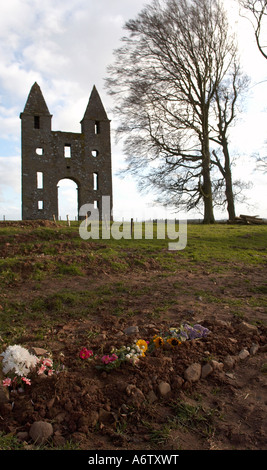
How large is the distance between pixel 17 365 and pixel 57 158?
106 feet

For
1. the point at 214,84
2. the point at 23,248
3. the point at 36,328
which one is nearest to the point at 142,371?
the point at 36,328

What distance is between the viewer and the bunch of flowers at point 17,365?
3.81 m

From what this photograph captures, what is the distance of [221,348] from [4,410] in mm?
2751

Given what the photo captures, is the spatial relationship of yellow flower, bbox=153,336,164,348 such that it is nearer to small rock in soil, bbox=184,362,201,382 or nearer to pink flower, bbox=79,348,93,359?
small rock in soil, bbox=184,362,201,382

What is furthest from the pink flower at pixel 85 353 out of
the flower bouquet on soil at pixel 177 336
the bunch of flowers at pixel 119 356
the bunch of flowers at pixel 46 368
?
the flower bouquet on soil at pixel 177 336

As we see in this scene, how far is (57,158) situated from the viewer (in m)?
34.2

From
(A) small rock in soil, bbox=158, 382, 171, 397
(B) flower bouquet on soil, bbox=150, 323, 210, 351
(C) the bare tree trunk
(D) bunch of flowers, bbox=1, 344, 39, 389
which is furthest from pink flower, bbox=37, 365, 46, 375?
(C) the bare tree trunk

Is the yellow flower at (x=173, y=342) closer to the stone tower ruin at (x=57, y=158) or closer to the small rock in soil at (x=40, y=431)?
the small rock in soil at (x=40, y=431)

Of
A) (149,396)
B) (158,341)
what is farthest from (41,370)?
(158,341)

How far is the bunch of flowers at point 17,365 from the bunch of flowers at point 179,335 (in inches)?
63.5

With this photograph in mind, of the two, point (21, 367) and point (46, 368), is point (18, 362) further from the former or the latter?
point (46, 368)

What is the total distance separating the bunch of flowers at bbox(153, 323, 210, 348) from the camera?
4609 mm

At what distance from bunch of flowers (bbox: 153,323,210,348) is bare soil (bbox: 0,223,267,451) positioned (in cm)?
12
